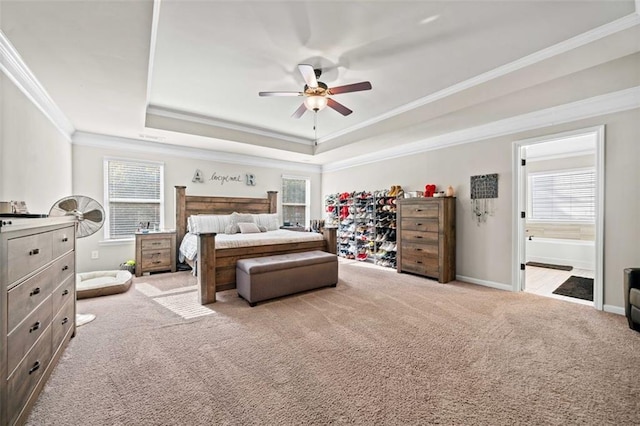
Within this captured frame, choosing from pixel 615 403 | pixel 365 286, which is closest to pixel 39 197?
pixel 365 286

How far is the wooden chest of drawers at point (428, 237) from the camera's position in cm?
450

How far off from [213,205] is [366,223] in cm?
352

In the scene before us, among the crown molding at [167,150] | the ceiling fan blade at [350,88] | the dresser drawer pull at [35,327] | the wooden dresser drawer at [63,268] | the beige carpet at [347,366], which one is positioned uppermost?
the ceiling fan blade at [350,88]

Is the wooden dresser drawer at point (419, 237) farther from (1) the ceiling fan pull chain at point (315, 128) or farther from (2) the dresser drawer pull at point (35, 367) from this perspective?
(2) the dresser drawer pull at point (35, 367)

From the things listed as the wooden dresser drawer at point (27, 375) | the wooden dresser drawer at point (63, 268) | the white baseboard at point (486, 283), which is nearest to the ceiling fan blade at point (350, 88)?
the wooden dresser drawer at point (63, 268)

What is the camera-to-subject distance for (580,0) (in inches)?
78.8

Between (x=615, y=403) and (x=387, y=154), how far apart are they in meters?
4.98

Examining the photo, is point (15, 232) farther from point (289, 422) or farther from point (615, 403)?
point (615, 403)

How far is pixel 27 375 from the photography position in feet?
4.95

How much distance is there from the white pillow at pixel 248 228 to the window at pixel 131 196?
64.1 inches

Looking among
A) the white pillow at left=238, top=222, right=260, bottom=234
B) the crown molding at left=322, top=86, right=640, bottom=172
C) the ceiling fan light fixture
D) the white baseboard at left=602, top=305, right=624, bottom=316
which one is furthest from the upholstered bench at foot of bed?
the white baseboard at left=602, top=305, right=624, bottom=316

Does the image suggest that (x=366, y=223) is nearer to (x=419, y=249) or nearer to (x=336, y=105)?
(x=419, y=249)

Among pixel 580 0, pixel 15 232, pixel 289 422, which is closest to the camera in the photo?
pixel 15 232

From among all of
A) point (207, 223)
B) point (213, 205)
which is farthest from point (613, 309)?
A: point (213, 205)
